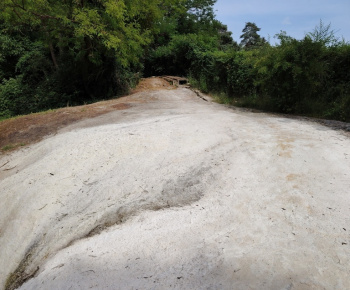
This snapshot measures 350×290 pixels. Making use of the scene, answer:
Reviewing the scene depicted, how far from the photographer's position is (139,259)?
97.1 inches

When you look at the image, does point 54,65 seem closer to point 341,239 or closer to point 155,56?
point 155,56

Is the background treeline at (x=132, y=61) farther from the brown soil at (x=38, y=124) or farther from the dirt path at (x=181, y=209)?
the brown soil at (x=38, y=124)

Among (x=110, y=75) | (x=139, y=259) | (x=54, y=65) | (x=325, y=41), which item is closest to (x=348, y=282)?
(x=139, y=259)

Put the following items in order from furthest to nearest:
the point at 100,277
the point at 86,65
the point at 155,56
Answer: the point at 155,56
the point at 86,65
the point at 100,277

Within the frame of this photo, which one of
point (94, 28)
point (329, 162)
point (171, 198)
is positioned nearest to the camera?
point (171, 198)

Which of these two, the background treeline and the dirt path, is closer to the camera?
the dirt path

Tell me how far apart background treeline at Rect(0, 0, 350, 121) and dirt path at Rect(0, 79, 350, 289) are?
1973 millimetres

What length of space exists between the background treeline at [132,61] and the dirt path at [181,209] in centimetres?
197

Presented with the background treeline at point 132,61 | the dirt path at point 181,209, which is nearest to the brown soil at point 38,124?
the dirt path at point 181,209

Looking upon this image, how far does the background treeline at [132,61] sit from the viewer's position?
7.06 metres

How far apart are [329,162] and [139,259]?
318 cm

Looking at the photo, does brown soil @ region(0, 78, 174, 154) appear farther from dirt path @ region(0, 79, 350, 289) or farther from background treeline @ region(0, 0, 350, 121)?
background treeline @ region(0, 0, 350, 121)

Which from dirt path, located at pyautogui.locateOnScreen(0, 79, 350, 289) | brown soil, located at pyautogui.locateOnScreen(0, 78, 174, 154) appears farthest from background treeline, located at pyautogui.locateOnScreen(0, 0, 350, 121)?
brown soil, located at pyautogui.locateOnScreen(0, 78, 174, 154)

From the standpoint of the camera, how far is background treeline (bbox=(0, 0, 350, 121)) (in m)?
7.06
